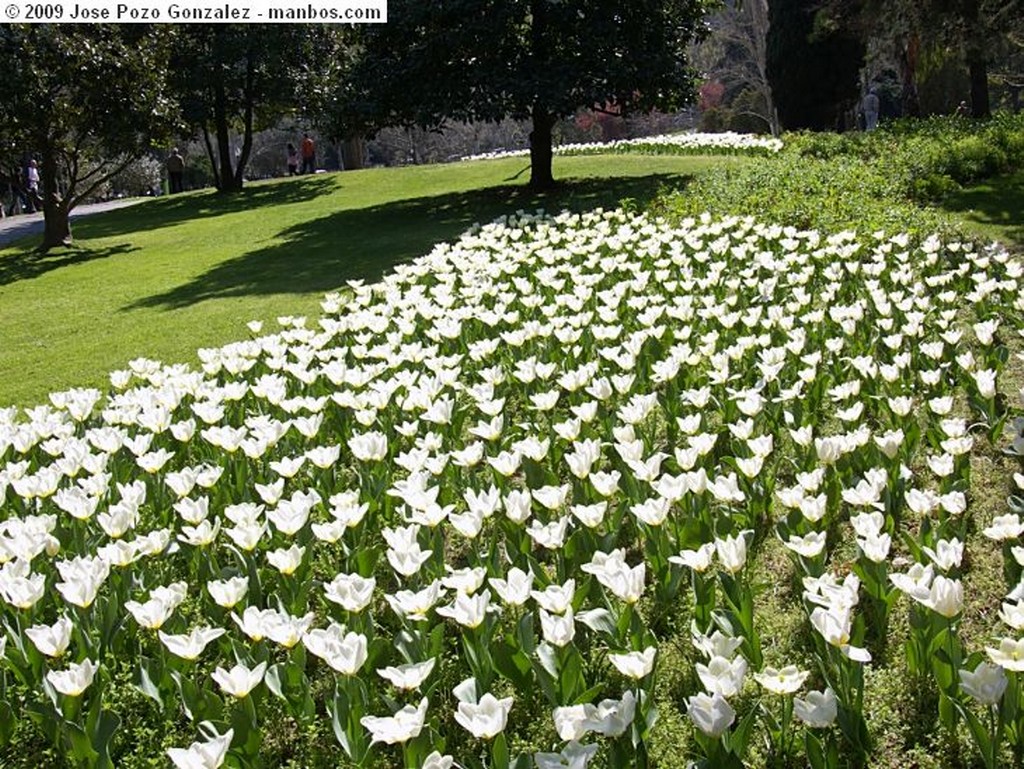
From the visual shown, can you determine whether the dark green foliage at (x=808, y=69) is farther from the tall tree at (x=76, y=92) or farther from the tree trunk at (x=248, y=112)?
the tall tree at (x=76, y=92)

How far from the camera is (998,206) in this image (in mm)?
11375

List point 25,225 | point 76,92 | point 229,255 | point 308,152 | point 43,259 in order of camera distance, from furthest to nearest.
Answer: point 308,152 → point 25,225 → point 43,259 → point 76,92 → point 229,255

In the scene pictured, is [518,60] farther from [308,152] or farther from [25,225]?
[308,152]

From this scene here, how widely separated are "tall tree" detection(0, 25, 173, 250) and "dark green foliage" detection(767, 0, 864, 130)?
16.1m

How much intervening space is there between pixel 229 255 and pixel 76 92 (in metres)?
4.07

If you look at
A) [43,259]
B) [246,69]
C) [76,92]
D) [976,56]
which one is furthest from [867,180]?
[246,69]

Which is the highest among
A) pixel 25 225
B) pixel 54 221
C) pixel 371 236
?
pixel 54 221

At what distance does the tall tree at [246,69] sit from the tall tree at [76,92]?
599cm

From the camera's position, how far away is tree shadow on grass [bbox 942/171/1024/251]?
999cm

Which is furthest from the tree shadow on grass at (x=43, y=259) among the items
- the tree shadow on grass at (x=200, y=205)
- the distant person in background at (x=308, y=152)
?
the distant person in background at (x=308, y=152)

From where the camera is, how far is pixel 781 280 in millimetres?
7750

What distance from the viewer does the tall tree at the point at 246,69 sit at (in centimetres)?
2480

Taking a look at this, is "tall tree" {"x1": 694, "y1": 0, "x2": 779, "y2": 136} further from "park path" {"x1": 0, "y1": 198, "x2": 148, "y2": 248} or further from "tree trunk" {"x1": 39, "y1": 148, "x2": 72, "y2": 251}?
"park path" {"x1": 0, "y1": 198, "x2": 148, "y2": 248}

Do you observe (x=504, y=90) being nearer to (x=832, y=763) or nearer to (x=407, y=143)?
(x=832, y=763)
